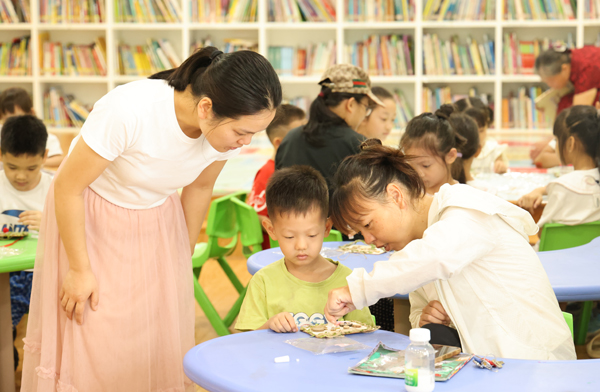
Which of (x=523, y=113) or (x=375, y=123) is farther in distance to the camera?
(x=523, y=113)

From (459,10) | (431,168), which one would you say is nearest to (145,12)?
(459,10)

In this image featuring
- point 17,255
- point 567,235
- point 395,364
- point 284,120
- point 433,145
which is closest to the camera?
point 395,364

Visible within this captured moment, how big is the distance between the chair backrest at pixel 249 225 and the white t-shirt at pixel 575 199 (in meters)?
1.26

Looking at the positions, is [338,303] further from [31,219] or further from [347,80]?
[347,80]

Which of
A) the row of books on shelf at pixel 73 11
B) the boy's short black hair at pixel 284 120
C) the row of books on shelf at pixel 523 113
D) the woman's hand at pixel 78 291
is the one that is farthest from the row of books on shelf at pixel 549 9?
the woman's hand at pixel 78 291

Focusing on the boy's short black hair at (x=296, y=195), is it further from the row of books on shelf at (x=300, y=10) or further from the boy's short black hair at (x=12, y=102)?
the row of books on shelf at (x=300, y=10)

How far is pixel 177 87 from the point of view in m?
1.48

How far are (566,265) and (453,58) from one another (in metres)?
3.61

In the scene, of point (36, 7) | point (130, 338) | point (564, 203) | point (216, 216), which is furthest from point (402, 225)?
point (36, 7)

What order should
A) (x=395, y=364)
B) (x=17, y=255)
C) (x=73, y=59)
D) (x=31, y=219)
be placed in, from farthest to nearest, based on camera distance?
(x=73, y=59), (x=31, y=219), (x=17, y=255), (x=395, y=364)

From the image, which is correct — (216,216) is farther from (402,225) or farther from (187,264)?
(402,225)

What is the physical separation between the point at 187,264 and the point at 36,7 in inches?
172

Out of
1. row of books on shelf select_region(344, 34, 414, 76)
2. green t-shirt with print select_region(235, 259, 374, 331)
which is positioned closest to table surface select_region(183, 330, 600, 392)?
green t-shirt with print select_region(235, 259, 374, 331)

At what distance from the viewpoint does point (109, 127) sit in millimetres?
1354
